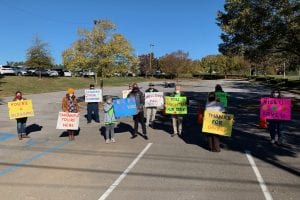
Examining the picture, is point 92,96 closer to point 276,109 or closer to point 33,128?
point 33,128

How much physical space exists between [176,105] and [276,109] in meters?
3.31

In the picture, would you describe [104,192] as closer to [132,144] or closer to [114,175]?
[114,175]

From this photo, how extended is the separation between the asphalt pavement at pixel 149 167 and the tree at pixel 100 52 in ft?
42.4

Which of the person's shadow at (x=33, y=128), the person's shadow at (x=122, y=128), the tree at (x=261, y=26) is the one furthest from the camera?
the tree at (x=261, y=26)

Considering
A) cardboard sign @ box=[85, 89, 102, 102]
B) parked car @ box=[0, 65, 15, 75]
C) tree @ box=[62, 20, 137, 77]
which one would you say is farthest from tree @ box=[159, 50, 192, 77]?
cardboard sign @ box=[85, 89, 102, 102]

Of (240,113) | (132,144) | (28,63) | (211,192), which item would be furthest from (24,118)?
(28,63)

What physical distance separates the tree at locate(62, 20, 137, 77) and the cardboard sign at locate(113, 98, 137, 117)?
1418cm

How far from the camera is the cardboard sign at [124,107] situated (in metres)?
13.8

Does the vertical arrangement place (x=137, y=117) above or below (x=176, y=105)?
below

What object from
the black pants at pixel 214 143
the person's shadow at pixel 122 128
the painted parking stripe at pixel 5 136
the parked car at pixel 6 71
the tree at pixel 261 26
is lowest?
the person's shadow at pixel 122 128

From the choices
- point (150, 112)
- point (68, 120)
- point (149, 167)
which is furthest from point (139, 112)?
point (149, 167)

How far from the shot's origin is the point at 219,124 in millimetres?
11492

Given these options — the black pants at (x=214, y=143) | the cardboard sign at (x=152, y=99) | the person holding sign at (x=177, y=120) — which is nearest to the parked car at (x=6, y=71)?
the cardboard sign at (x=152, y=99)

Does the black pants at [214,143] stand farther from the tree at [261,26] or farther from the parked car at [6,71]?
the parked car at [6,71]
